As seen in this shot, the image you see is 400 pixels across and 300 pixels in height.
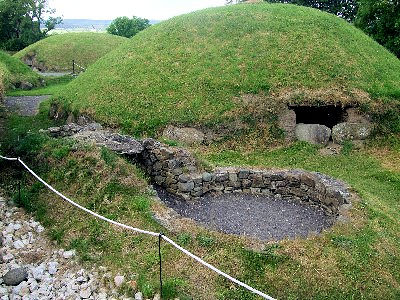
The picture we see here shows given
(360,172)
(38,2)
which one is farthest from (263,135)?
(38,2)

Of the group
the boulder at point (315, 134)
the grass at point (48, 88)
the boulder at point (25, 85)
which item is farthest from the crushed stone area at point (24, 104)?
the boulder at point (315, 134)

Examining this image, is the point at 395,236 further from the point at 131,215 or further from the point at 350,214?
the point at 131,215

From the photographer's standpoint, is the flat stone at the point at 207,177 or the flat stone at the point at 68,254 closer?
the flat stone at the point at 68,254

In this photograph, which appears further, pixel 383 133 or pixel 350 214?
pixel 383 133

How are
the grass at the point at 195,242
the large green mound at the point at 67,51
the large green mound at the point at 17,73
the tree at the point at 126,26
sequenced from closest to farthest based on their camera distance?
the grass at the point at 195,242 < the large green mound at the point at 17,73 < the large green mound at the point at 67,51 < the tree at the point at 126,26

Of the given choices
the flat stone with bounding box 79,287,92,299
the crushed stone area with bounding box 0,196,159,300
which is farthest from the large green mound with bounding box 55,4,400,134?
the flat stone with bounding box 79,287,92,299

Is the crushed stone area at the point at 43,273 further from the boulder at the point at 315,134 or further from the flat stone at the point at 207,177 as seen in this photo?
the boulder at the point at 315,134

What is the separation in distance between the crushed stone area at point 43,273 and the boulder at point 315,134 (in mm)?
10918

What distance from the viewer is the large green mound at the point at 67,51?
131ft

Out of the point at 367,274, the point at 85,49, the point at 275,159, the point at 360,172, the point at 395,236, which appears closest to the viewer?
the point at 367,274

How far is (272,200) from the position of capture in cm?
1336

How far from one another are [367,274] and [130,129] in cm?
1151

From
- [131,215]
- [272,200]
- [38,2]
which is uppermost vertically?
[38,2]

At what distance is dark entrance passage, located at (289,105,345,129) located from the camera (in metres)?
18.0
